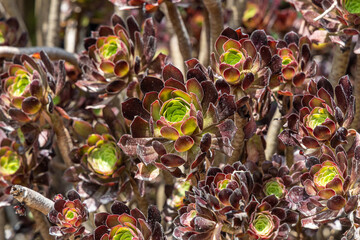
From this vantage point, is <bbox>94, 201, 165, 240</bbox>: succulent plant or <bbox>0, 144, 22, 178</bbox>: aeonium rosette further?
<bbox>0, 144, 22, 178</bbox>: aeonium rosette

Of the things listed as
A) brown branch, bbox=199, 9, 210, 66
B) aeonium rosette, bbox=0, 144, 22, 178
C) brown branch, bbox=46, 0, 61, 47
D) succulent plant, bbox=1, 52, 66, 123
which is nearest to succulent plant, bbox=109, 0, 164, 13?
succulent plant, bbox=1, 52, 66, 123

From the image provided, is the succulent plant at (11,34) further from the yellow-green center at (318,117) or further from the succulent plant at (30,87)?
the yellow-green center at (318,117)

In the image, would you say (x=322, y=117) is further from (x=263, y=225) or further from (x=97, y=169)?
(x=97, y=169)

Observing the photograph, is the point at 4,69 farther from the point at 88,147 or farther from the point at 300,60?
the point at 300,60

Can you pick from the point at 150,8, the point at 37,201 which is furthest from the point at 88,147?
the point at 150,8

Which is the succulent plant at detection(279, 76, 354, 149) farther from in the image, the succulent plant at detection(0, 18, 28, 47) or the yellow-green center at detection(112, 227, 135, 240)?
the succulent plant at detection(0, 18, 28, 47)

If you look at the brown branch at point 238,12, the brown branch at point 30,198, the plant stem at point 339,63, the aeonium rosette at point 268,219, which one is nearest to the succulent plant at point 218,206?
the aeonium rosette at point 268,219
